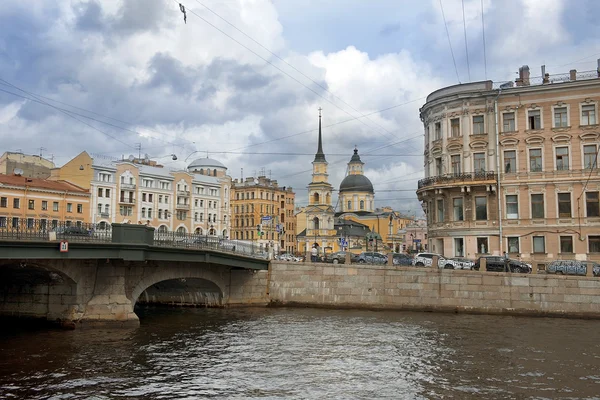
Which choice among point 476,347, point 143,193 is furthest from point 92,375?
point 143,193

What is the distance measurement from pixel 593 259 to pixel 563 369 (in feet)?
78.3

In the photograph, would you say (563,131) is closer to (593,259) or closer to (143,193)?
(593,259)

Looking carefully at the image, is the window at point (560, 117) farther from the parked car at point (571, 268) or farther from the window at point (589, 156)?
the parked car at point (571, 268)

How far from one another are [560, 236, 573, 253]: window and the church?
203 ft

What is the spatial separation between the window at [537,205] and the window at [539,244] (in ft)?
5.72

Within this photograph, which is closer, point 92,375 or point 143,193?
point 92,375

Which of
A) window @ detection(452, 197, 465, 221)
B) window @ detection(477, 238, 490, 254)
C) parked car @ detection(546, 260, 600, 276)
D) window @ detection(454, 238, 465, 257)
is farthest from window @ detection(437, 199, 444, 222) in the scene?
parked car @ detection(546, 260, 600, 276)

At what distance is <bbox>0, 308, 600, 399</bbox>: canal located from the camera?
1797 centimetres

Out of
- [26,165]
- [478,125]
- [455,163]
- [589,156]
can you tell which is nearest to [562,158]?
[589,156]

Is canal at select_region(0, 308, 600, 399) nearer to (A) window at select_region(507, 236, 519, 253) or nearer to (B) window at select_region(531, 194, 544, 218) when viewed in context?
(A) window at select_region(507, 236, 519, 253)

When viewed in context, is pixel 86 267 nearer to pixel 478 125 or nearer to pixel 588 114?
pixel 478 125

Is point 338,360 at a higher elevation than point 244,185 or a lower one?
lower

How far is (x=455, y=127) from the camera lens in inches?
1852

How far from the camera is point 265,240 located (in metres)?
107
